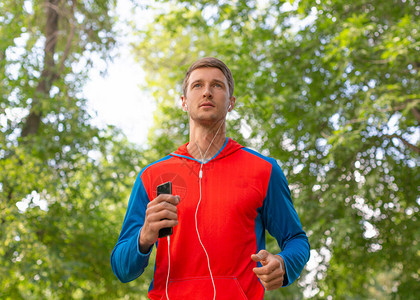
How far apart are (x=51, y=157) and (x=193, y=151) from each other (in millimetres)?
7168

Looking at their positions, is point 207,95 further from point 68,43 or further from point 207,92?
point 68,43

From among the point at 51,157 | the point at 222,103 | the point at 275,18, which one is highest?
the point at 275,18

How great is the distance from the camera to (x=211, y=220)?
210 centimetres

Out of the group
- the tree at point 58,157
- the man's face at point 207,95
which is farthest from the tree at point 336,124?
the man's face at point 207,95

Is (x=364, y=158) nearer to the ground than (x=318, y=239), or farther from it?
farther from it

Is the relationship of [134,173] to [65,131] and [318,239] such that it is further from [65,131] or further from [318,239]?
[318,239]

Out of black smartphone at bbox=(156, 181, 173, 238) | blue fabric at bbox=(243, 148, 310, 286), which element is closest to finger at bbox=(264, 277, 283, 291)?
blue fabric at bbox=(243, 148, 310, 286)

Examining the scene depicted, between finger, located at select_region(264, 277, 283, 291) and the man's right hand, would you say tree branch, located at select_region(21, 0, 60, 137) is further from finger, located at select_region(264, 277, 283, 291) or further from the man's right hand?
finger, located at select_region(264, 277, 283, 291)

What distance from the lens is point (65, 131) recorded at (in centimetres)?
919

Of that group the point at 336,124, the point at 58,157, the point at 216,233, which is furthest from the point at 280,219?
the point at 58,157

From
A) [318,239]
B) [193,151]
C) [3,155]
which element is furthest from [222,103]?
[3,155]

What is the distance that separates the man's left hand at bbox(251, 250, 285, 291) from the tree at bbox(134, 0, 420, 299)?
16.7 feet

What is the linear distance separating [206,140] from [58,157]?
7419 millimetres

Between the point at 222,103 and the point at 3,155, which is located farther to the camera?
the point at 3,155
